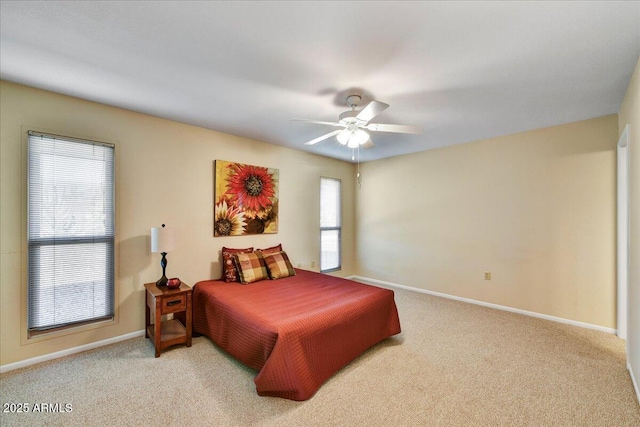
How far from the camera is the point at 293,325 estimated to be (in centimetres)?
Result: 210

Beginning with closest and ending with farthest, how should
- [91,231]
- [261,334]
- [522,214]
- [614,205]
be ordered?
[261,334], [91,231], [614,205], [522,214]

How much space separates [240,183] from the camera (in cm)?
389

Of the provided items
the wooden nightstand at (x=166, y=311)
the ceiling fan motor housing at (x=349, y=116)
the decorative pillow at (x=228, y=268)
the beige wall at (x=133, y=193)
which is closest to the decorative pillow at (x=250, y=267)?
the decorative pillow at (x=228, y=268)

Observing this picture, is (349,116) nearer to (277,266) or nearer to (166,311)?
(277,266)

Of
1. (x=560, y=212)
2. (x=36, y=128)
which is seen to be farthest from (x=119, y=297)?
(x=560, y=212)

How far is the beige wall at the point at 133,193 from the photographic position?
2.34 metres

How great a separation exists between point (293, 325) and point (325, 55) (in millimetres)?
2024

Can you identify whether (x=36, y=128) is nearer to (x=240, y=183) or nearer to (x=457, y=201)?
(x=240, y=183)

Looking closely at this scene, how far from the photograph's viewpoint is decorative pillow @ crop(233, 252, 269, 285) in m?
3.39

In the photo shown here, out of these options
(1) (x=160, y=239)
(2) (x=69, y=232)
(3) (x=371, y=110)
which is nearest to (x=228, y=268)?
(1) (x=160, y=239)

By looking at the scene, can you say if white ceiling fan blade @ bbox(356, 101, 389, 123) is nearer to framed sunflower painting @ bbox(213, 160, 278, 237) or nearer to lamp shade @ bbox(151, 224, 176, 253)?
framed sunflower painting @ bbox(213, 160, 278, 237)

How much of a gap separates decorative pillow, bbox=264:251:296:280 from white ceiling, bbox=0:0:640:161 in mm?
1851

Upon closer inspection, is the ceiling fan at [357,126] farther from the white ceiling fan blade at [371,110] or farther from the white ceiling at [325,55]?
the white ceiling at [325,55]

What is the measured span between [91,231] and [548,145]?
538 centimetres
